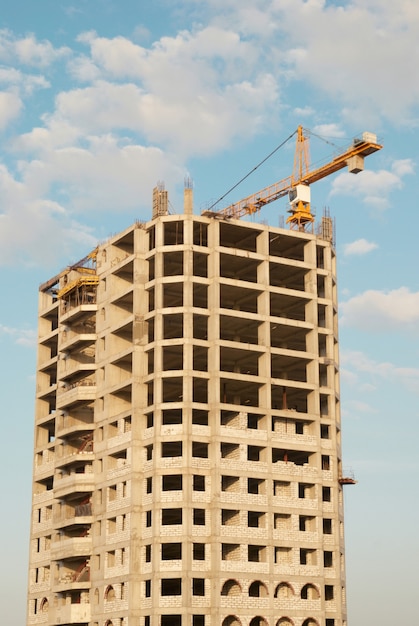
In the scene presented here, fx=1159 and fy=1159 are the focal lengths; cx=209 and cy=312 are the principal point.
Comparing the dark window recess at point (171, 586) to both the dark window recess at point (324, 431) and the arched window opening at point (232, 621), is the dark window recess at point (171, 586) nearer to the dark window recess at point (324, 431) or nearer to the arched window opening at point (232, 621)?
the arched window opening at point (232, 621)

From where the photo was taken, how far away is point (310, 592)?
424 ft

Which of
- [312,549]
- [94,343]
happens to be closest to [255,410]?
[312,549]

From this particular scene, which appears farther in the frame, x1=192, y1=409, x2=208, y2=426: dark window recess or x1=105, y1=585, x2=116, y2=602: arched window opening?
x1=192, y1=409, x2=208, y2=426: dark window recess

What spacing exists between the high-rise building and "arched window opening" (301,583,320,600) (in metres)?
0.16

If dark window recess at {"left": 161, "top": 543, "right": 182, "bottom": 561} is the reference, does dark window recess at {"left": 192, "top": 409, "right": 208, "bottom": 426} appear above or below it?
above

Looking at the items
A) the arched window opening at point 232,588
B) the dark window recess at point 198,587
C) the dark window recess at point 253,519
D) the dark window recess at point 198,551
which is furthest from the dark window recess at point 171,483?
the arched window opening at point 232,588

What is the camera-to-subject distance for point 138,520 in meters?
127

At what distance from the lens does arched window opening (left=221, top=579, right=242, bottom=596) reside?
12388cm

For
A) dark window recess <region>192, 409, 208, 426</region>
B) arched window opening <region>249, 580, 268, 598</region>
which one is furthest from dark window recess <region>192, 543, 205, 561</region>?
dark window recess <region>192, 409, 208, 426</region>

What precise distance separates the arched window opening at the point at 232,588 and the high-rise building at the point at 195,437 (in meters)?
0.24

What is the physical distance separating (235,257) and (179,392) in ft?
58.8

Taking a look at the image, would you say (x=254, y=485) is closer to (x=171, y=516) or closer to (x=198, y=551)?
(x=198, y=551)

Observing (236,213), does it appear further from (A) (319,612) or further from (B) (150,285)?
A: (A) (319,612)

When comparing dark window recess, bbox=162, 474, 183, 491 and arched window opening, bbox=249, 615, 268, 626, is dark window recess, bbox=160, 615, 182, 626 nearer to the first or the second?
arched window opening, bbox=249, 615, 268, 626
